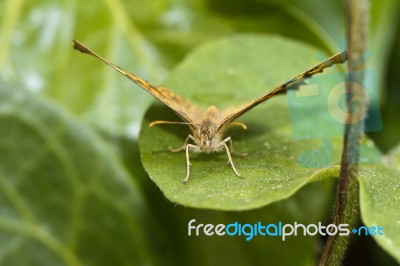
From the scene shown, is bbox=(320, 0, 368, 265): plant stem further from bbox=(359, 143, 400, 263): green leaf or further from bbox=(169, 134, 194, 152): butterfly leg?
bbox=(169, 134, 194, 152): butterfly leg

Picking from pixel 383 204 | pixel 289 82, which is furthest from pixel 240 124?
pixel 383 204

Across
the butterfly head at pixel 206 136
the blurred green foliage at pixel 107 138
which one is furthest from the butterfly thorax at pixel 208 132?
the blurred green foliage at pixel 107 138

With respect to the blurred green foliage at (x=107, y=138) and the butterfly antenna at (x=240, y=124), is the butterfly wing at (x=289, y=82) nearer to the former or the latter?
the butterfly antenna at (x=240, y=124)

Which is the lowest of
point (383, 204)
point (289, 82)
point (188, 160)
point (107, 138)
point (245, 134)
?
point (383, 204)

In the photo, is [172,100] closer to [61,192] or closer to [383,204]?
[61,192]

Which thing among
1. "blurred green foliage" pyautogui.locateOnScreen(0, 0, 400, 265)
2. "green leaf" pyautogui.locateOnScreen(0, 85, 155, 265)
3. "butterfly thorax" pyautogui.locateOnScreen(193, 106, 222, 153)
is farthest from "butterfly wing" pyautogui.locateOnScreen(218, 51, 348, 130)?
"green leaf" pyautogui.locateOnScreen(0, 85, 155, 265)
